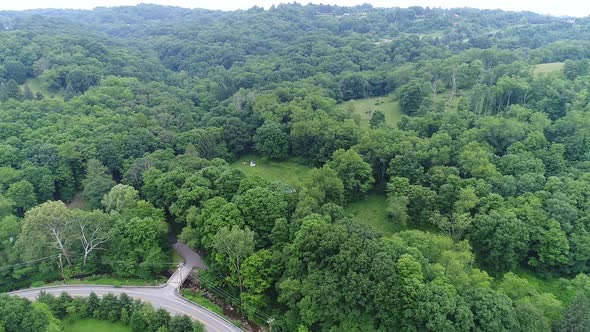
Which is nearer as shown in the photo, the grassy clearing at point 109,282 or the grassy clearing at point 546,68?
the grassy clearing at point 109,282

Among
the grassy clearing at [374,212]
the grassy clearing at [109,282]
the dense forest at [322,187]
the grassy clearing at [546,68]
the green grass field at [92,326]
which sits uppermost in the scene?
the grassy clearing at [546,68]

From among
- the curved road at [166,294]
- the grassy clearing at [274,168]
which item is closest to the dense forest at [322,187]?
the grassy clearing at [274,168]

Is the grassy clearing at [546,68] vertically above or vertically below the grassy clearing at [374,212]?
above

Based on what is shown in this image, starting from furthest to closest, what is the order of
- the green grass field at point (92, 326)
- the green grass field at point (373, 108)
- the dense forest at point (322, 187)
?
the green grass field at point (373, 108) < the green grass field at point (92, 326) < the dense forest at point (322, 187)

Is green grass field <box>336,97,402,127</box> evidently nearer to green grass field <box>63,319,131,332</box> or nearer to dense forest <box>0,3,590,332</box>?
dense forest <box>0,3,590,332</box>

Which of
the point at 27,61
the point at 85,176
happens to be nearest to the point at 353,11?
the point at 27,61

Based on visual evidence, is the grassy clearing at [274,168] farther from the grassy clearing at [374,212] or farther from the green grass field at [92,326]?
the green grass field at [92,326]

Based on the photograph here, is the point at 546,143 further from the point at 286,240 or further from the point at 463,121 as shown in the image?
the point at 286,240
